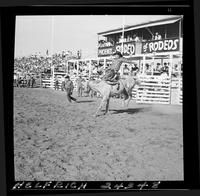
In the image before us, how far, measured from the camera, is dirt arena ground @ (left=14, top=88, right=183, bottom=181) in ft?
12.7

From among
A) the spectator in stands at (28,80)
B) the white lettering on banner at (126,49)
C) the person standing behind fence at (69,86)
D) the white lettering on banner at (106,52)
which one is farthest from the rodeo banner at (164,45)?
the spectator in stands at (28,80)

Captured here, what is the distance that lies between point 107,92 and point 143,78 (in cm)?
43

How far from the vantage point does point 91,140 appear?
12.8 ft

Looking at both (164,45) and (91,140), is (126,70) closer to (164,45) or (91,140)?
(164,45)

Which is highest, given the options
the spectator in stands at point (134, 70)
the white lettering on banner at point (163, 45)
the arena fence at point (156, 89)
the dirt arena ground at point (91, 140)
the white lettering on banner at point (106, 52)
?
the white lettering on banner at point (163, 45)

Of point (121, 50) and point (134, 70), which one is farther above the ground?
point (121, 50)

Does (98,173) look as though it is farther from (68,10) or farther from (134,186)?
(68,10)

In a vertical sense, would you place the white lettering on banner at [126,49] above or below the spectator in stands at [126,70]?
above

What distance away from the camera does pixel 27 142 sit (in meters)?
3.90

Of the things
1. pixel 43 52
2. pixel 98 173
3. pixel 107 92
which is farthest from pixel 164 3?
pixel 98 173

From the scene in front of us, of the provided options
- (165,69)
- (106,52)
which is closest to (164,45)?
(165,69)

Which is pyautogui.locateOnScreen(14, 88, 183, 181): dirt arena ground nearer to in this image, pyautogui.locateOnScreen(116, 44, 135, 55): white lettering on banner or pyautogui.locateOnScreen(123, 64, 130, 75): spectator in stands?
pyautogui.locateOnScreen(123, 64, 130, 75): spectator in stands

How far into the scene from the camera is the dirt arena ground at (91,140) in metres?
3.88

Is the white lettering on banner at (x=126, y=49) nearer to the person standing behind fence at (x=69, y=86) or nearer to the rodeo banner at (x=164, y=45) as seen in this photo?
the rodeo banner at (x=164, y=45)
